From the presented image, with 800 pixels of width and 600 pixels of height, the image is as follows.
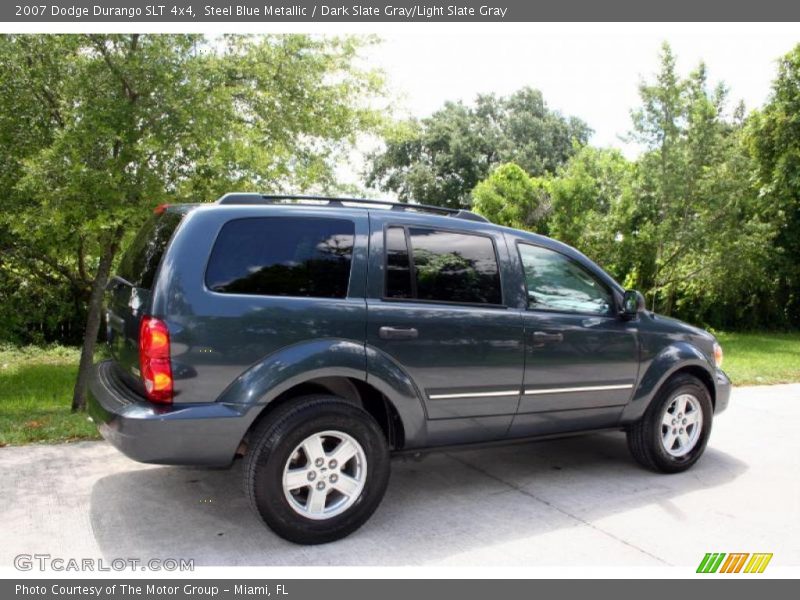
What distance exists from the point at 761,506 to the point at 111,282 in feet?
14.9

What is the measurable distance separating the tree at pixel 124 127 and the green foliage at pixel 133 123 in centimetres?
1

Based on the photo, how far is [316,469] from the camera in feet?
12.1

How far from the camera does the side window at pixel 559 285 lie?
4672mm

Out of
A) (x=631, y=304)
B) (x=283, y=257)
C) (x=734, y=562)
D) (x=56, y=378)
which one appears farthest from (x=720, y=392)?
(x=56, y=378)

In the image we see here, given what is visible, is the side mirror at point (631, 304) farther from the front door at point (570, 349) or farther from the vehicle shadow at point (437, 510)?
the vehicle shadow at point (437, 510)

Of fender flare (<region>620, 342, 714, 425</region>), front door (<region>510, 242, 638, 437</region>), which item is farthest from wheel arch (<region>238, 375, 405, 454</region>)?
fender flare (<region>620, 342, 714, 425</region>)

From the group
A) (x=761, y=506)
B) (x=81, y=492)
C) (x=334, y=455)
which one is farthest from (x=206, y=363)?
(x=761, y=506)

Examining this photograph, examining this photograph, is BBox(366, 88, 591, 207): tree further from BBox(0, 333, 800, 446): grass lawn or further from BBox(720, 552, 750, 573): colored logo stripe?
BBox(720, 552, 750, 573): colored logo stripe

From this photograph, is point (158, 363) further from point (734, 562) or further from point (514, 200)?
point (514, 200)

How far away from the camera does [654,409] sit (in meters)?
5.09

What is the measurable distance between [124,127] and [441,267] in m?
4.60

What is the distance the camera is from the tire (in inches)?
140

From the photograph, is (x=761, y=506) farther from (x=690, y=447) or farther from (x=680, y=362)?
(x=680, y=362)

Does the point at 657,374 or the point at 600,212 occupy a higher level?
the point at 600,212
